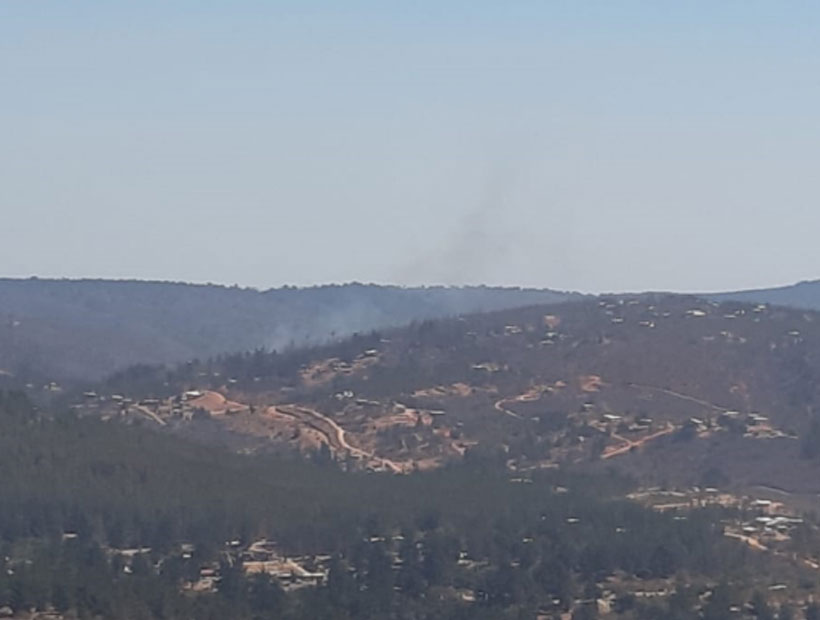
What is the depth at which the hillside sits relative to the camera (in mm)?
113250

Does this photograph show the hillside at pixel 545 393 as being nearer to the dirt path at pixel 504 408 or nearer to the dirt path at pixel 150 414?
the dirt path at pixel 504 408

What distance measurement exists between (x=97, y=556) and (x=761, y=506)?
35.4 m

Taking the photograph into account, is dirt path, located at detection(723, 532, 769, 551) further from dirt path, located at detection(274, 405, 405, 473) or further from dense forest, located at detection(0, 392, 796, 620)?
dirt path, located at detection(274, 405, 405, 473)

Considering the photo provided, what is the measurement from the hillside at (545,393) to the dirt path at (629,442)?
0.18 meters

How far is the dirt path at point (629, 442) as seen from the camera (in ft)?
371

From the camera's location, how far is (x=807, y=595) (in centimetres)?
7075

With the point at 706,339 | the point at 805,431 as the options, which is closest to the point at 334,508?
the point at 805,431

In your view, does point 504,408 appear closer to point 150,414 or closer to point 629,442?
point 629,442

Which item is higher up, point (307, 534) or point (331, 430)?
point (331, 430)

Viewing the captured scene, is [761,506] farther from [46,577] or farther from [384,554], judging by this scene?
[46,577]

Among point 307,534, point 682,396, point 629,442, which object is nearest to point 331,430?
point 629,442

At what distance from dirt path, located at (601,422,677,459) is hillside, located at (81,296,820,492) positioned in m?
0.18

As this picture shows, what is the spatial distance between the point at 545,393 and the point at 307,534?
54634mm

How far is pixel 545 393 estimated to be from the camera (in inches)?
5069
